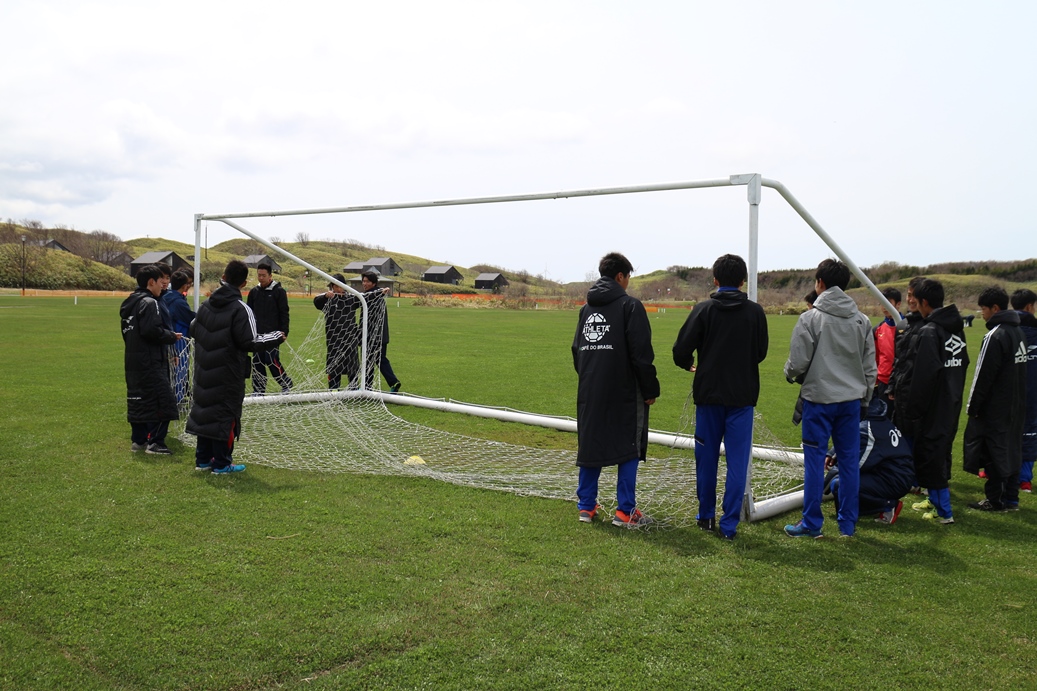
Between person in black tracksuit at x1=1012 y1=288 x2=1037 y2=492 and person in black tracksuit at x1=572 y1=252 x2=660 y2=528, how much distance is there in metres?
3.68

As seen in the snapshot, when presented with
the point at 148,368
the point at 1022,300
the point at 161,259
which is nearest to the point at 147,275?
the point at 148,368

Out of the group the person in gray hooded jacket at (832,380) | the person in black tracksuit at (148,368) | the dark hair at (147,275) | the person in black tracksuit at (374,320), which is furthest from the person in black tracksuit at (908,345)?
the person in black tracksuit at (374,320)

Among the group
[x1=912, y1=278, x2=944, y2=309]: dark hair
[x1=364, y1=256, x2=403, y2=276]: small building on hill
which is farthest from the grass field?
[x1=364, y1=256, x2=403, y2=276]: small building on hill

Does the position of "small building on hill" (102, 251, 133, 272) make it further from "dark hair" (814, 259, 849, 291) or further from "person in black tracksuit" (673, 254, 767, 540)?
"dark hair" (814, 259, 849, 291)

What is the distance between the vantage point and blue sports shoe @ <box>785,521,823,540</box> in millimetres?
5031

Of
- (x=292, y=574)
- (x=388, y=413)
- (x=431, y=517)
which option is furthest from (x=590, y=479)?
(x=388, y=413)

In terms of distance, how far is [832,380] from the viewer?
489 centimetres

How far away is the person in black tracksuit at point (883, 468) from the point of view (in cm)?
539

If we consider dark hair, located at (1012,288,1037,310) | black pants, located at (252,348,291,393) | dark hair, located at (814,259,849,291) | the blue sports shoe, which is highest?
dark hair, located at (814,259,849,291)

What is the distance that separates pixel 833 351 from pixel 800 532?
4.11 ft

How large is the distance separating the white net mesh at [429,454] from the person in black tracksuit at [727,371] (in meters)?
0.53

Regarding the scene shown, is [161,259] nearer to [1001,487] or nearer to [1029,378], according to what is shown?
[1029,378]

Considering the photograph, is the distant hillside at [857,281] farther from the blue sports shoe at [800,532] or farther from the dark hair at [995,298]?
the blue sports shoe at [800,532]

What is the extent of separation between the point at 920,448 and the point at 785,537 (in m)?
1.40
